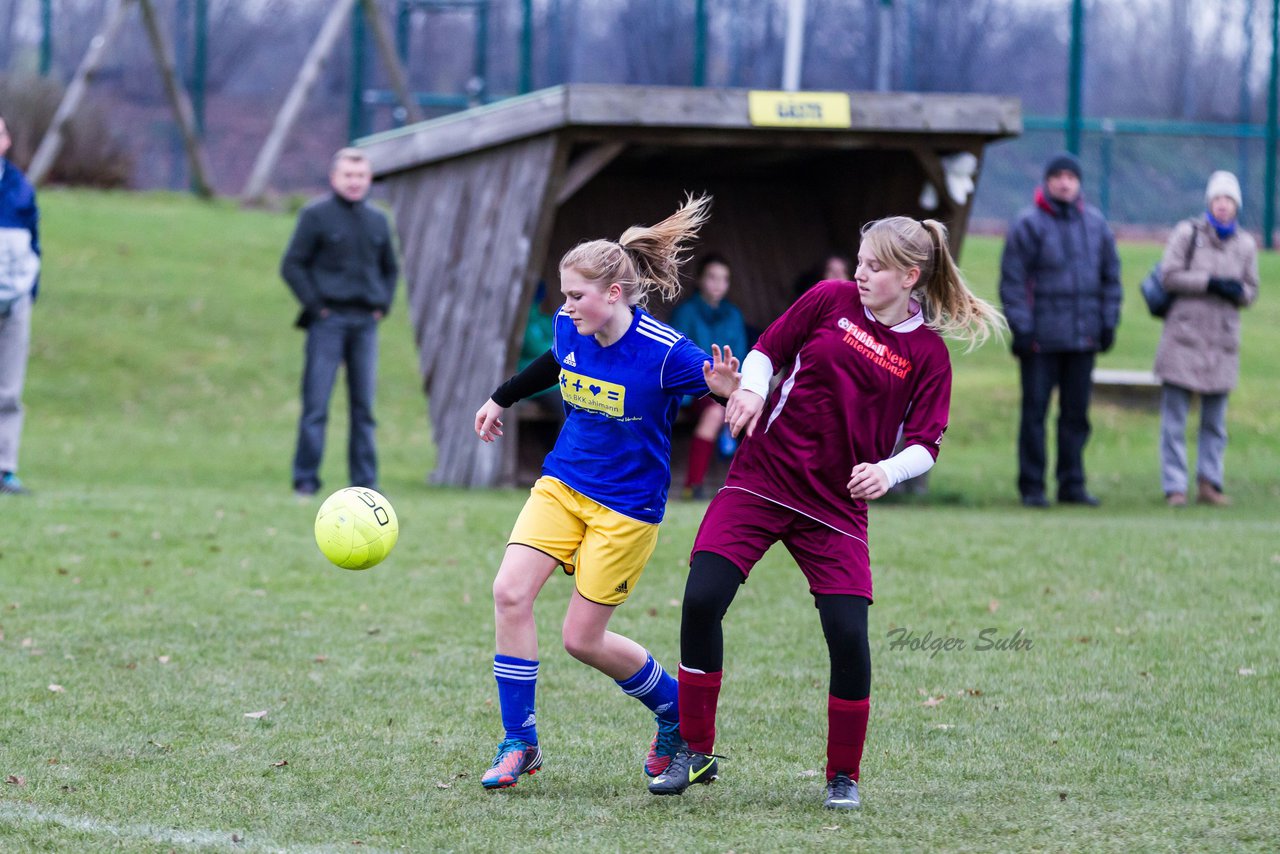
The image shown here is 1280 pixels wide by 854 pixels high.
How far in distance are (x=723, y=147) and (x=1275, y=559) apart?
5276 mm

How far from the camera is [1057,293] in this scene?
418 inches

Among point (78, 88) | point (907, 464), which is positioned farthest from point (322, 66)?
point (907, 464)

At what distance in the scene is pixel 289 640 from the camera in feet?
21.9

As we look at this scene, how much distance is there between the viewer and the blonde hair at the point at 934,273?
4.50 meters

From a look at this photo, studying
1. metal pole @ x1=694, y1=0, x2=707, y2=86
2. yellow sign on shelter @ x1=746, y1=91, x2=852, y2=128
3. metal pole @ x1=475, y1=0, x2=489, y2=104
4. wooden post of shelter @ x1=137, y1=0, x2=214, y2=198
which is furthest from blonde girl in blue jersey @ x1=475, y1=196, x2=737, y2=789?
metal pole @ x1=475, y1=0, x2=489, y2=104

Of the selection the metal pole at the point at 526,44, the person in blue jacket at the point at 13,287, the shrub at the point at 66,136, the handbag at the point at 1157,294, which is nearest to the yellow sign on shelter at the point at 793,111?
the handbag at the point at 1157,294

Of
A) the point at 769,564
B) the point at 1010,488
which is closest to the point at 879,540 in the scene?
the point at 769,564

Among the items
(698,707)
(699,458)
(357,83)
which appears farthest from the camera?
(357,83)

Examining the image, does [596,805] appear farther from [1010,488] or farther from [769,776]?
[1010,488]

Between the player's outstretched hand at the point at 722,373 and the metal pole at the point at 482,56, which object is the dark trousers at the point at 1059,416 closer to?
the player's outstretched hand at the point at 722,373

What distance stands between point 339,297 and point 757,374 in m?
6.43

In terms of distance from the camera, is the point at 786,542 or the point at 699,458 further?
the point at 699,458

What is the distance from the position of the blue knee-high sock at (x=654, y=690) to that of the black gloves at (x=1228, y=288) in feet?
24.0

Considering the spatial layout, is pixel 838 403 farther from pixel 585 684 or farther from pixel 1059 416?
pixel 1059 416
